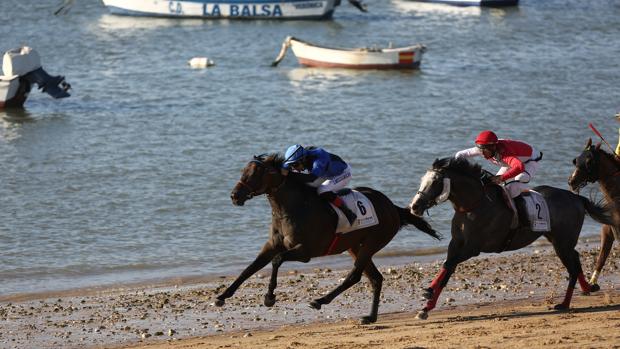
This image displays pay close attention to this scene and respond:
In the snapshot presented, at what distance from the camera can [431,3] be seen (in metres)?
57.4

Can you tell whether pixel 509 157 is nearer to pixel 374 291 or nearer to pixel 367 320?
pixel 374 291

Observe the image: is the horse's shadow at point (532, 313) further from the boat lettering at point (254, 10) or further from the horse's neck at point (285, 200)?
the boat lettering at point (254, 10)

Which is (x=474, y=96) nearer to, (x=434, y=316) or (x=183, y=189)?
(x=183, y=189)

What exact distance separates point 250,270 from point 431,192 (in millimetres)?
2006

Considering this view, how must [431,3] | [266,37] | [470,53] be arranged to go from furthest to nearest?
1. [431,3]
2. [266,37]
3. [470,53]

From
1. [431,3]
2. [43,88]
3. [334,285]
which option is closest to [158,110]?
[43,88]

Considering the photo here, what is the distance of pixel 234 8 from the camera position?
50.3 meters

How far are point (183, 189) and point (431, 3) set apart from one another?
122 ft

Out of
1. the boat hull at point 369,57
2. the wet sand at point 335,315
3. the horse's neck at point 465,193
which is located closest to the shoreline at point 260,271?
the wet sand at point 335,315

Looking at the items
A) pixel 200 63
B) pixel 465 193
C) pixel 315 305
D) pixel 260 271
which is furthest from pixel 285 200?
pixel 200 63

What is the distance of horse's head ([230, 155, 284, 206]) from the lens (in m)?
12.0

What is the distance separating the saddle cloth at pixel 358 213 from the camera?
1262 cm

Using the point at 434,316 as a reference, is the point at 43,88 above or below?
below

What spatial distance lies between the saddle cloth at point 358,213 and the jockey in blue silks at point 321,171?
0.15ft
